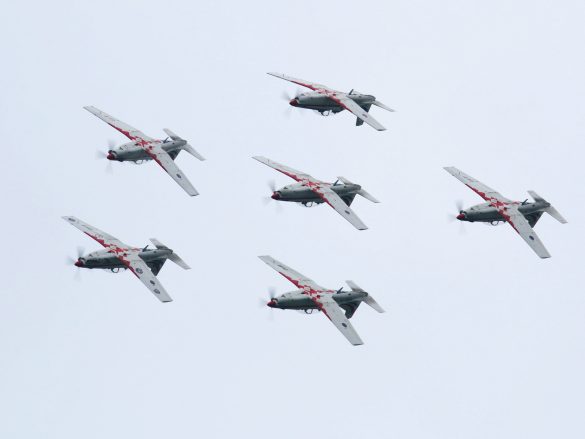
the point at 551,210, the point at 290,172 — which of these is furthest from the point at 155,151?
the point at 551,210

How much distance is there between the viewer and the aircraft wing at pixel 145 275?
586ft

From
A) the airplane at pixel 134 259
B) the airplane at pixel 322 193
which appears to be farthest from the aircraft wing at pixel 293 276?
the airplane at pixel 134 259

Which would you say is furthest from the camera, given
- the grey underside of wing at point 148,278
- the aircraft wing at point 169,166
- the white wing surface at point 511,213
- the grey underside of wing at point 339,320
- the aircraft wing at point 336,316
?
the aircraft wing at point 169,166

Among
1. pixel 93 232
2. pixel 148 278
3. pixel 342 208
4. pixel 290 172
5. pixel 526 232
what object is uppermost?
pixel 526 232

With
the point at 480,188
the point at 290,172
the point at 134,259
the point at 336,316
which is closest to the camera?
the point at 336,316

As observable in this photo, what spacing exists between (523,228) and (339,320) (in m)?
25.4

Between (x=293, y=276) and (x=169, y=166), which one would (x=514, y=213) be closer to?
(x=293, y=276)

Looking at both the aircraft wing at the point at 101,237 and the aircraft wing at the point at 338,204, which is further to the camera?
the aircraft wing at the point at 338,204

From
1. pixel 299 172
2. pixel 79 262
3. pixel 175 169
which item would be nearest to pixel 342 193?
pixel 299 172

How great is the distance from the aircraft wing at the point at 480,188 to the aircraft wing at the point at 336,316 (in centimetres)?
2365

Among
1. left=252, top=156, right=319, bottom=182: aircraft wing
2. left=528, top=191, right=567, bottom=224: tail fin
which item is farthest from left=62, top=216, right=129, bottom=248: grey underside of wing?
left=528, top=191, right=567, bottom=224: tail fin

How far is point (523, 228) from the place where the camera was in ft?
619

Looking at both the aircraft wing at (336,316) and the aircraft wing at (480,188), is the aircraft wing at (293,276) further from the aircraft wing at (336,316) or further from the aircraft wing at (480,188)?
the aircraft wing at (480,188)

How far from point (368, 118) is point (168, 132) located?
23.7m
